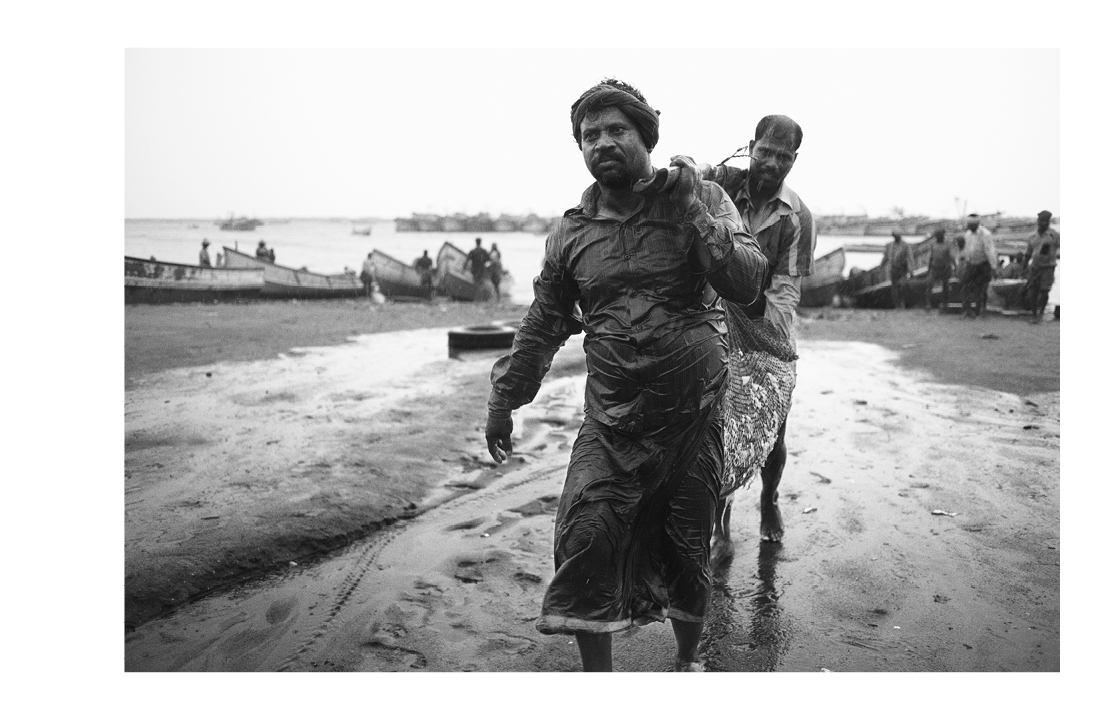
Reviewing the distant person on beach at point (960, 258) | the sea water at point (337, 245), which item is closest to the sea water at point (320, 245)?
the sea water at point (337, 245)

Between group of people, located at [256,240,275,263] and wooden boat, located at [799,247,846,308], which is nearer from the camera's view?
wooden boat, located at [799,247,846,308]

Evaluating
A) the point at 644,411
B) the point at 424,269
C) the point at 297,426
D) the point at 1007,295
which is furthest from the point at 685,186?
the point at 424,269

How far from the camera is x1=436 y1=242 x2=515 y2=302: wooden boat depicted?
19297 mm

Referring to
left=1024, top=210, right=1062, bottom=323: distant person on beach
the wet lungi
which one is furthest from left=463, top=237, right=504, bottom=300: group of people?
the wet lungi

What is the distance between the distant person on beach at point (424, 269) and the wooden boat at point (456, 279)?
274 mm

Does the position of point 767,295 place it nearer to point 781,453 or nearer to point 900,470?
point 781,453

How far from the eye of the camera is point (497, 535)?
4590 mm

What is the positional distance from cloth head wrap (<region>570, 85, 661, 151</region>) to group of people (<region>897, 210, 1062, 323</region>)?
21.1 ft

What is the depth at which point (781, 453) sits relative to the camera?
4496 mm

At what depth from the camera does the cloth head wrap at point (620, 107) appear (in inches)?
105

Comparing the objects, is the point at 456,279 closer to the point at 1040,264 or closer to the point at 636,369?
the point at 1040,264

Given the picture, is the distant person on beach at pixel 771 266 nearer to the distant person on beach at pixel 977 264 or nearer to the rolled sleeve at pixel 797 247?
the rolled sleeve at pixel 797 247

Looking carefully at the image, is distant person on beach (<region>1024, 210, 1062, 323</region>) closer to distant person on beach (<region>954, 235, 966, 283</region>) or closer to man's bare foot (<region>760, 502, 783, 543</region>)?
distant person on beach (<region>954, 235, 966, 283</region>)

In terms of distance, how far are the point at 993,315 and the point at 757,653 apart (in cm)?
1252
